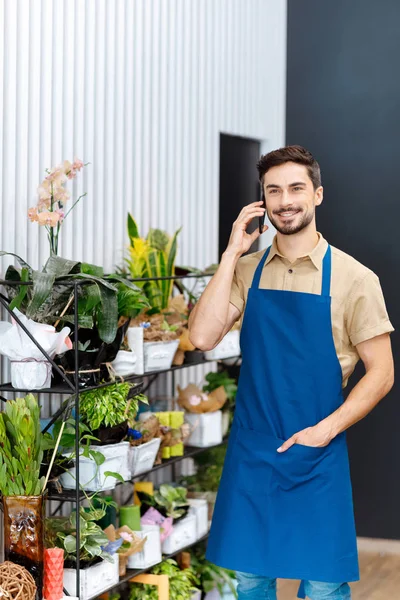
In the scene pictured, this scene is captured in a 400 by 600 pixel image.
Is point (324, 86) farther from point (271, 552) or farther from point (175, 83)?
point (271, 552)

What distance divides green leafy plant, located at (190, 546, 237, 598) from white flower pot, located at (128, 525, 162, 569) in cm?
53

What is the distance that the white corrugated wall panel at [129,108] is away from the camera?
3.31 metres

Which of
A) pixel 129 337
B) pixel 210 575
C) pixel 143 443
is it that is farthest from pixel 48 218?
pixel 210 575

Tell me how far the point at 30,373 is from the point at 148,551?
3.13 ft

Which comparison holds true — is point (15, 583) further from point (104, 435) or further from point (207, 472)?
point (207, 472)

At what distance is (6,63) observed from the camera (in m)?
3.21

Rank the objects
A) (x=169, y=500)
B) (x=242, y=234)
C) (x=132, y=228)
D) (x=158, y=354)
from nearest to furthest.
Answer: (x=242, y=234), (x=158, y=354), (x=132, y=228), (x=169, y=500)

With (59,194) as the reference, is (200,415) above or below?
below

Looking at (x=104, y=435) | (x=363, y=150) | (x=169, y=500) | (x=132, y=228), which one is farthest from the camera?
(x=363, y=150)

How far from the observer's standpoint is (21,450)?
9.52 ft

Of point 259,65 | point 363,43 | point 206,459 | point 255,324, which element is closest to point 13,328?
point 255,324

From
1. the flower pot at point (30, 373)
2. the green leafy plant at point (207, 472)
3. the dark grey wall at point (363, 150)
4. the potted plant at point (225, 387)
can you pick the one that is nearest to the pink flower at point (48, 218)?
the flower pot at point (30, 373)

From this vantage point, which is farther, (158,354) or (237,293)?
(158,354)

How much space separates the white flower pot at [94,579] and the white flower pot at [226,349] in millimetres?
1035
